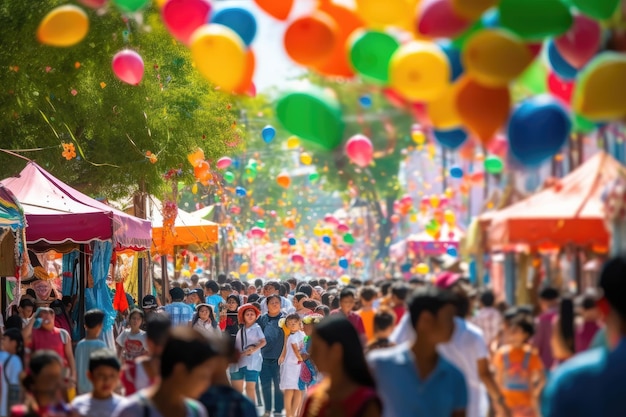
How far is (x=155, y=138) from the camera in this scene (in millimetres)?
20312

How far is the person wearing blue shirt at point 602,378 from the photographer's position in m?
4.51

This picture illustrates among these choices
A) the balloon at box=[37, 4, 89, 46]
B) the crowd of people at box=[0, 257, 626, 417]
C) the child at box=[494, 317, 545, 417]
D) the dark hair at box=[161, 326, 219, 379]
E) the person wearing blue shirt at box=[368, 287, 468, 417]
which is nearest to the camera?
the crowd of people at box=[0, 257, 626, 417]

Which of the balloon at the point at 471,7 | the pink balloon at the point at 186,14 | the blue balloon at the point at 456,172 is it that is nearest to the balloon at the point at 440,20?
the balloon at the point at 471,7

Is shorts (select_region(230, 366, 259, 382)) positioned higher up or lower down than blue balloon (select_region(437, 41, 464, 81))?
lower down

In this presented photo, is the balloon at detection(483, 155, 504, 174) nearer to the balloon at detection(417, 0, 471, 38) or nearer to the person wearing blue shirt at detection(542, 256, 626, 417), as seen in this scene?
the balloon at detection(417, 0, 471, 38)

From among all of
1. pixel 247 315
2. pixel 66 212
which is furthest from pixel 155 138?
pixel 247 315

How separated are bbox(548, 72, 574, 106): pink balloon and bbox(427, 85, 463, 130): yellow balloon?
2.15 feet

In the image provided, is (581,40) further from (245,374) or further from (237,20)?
(245,374)

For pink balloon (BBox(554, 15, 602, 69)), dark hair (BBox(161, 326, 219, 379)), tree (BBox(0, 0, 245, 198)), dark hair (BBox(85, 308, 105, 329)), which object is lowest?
dark hair (BBox(161, 326, 219, 379))

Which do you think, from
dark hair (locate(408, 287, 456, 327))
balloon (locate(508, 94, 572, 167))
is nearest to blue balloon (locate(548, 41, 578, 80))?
balloon (locate(508, 94, 572, 167))

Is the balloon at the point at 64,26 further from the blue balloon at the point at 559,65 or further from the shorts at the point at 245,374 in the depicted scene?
the shorts at the point at 245,374

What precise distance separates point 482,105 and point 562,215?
15.1 feet

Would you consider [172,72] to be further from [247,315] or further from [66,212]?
[247,315]

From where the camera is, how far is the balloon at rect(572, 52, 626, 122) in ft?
18.3
